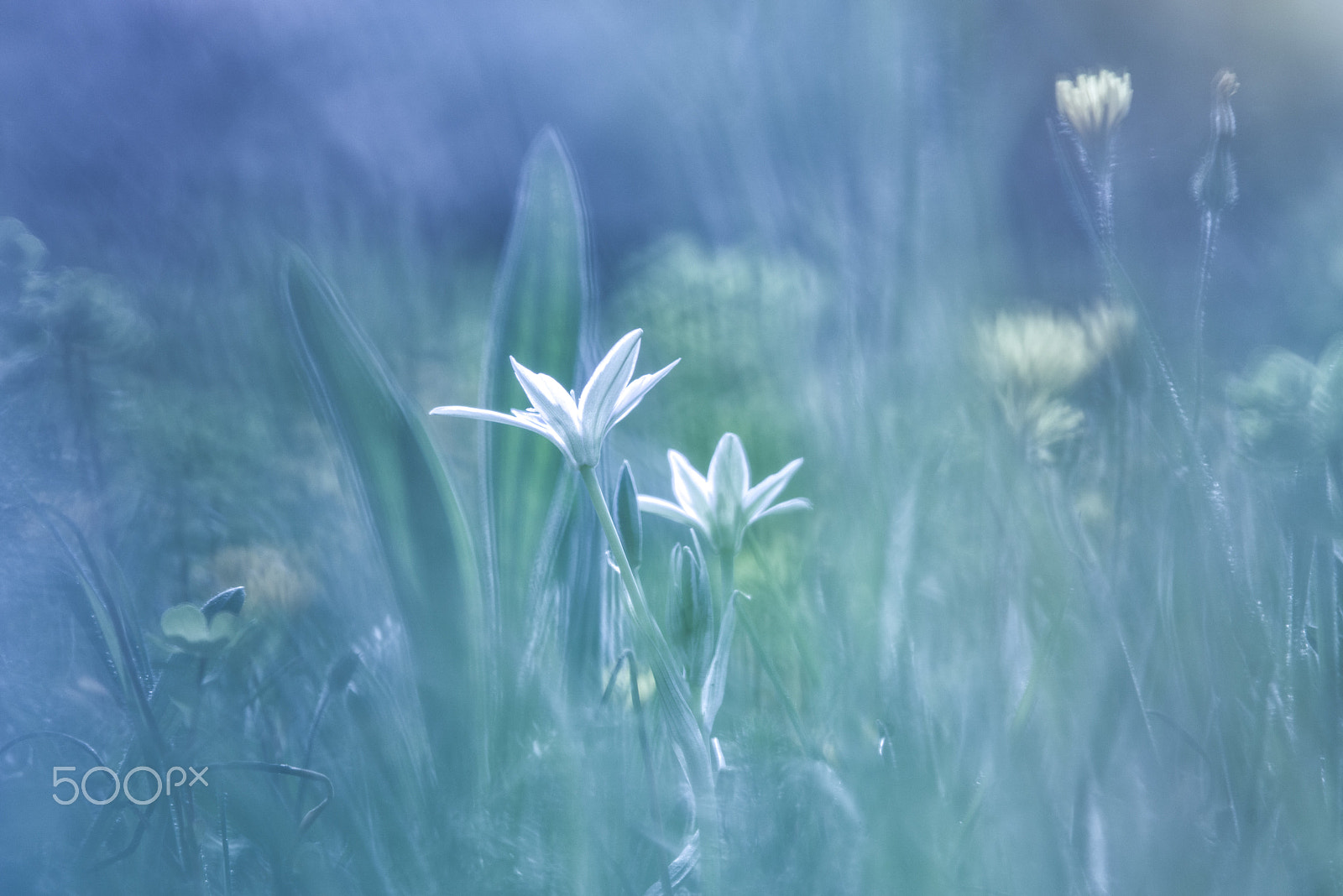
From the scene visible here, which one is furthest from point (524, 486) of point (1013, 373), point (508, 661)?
point (1013, 373)

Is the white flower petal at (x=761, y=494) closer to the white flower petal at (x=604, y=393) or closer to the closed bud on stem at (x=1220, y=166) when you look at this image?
the white flower petal at (x=604, y=393)

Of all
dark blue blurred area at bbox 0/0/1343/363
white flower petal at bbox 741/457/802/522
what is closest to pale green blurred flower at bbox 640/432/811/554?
white flower petal at bbox 741/457/802/522

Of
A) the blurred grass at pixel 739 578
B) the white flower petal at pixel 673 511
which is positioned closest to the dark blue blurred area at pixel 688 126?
the blurred grass at pixel 739 578

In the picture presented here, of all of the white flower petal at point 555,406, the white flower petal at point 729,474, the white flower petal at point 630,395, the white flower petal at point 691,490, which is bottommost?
the white flower petal at point 691,490

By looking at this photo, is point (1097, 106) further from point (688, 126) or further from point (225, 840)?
point (225, 840)

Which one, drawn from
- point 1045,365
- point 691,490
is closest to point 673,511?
point 691,490

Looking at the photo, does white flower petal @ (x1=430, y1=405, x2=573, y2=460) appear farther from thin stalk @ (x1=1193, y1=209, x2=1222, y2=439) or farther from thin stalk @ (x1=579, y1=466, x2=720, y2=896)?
thin stalk @ (x1=1193, y1=209, x2=1222, y2=439)

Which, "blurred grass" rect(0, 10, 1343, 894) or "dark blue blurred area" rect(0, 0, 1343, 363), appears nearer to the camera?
"blurred grass" rect(0, 10, 1343, 894)
